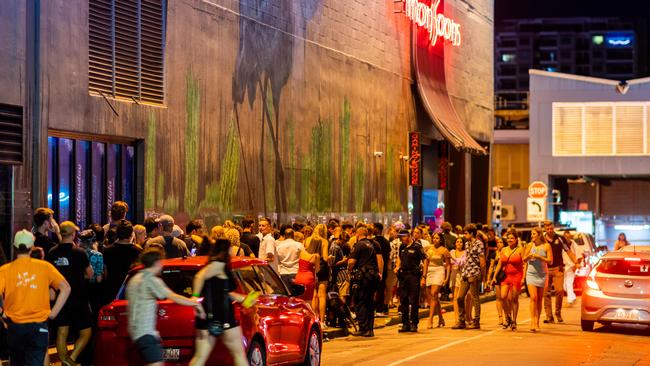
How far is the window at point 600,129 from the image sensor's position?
184 feet

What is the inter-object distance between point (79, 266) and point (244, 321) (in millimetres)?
2285

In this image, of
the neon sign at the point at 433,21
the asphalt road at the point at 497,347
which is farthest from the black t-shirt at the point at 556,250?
the neon sign at the point at 433,21

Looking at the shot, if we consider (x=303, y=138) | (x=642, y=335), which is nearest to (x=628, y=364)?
(x=642, y=335)

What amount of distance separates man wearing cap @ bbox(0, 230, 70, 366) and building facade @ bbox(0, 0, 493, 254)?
22.1 feet

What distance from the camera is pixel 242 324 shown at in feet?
42.1

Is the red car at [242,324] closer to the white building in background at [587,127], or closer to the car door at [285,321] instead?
the car door at [285,321]

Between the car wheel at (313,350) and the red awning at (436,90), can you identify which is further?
the red awning at (436,90)

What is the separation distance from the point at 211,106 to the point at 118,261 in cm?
961

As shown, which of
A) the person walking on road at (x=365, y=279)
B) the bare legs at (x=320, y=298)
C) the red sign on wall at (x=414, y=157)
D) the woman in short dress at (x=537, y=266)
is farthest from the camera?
the red sign on wall at (x=414, y=157)

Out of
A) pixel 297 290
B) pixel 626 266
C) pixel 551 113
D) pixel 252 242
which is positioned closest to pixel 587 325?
pixel 626 266

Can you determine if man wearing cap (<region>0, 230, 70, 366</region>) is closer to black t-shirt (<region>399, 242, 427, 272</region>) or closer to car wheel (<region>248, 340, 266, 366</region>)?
car wheel (<region>248, 340, 266, 366</region>)

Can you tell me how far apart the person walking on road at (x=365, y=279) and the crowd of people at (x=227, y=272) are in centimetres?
2

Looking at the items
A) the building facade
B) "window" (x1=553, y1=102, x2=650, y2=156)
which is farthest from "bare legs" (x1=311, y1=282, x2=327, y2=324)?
"window" (x1=553, y1=102, x2=650, y2=156)

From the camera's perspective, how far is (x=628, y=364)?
16.6m
